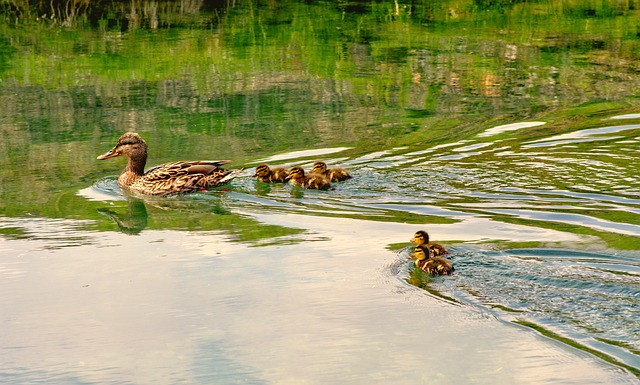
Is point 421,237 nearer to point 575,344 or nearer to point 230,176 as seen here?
point 575,344

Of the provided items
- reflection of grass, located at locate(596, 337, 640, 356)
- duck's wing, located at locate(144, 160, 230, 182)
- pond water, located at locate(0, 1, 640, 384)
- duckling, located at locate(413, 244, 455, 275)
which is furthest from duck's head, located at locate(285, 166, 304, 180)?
reflection of grass, located at locate(596, 337, 640, 356)

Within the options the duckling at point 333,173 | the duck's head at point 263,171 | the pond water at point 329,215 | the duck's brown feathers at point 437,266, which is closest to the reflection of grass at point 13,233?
the pond water at point 329,215

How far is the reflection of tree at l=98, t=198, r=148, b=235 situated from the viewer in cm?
916

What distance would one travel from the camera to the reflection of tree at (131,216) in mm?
9164

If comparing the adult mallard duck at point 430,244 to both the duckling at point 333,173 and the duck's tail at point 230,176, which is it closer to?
the duckling at point 333,173

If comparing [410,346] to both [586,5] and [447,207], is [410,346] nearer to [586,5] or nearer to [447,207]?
[447,207]

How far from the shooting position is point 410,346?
20.1 feet

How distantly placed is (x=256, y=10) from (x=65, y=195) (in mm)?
12727

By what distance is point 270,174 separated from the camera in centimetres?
1027

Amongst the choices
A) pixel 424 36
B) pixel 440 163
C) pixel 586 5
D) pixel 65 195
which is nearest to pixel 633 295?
pixel 440 163

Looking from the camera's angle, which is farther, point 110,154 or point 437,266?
point 110,154

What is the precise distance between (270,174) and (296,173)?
0.30 meters

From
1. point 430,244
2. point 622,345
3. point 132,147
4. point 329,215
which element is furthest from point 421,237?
point 132,147

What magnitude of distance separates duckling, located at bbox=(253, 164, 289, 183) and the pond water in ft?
0.30
